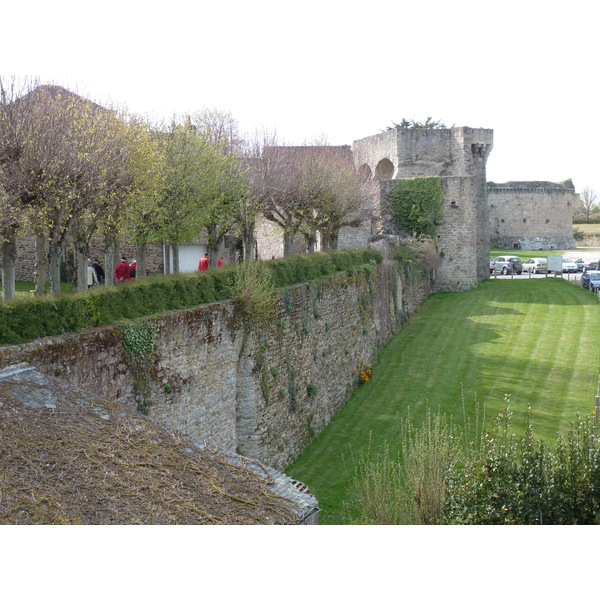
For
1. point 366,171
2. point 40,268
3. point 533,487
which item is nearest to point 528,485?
point 533,487

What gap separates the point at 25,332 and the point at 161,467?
9.04ft

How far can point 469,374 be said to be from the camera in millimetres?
21594

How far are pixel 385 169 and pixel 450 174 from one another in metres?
3.39

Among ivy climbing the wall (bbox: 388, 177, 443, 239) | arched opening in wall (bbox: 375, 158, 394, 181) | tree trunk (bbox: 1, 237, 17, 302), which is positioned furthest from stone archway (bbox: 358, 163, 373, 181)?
tree trunk (bbox: 1, 237, 17, 302)

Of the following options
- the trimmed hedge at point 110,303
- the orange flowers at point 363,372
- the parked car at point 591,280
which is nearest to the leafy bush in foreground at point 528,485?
the trimmed hedge at point 110,303

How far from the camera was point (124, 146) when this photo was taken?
44.2ft

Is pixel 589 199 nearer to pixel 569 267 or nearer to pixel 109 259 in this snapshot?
pixel 569 267

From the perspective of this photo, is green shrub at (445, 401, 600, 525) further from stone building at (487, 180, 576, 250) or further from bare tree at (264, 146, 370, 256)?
stone building at (487, 180, 576, 250)

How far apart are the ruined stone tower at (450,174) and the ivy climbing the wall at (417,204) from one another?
1.53 ft

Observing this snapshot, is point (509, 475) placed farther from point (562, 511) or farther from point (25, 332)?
point (25, 332)

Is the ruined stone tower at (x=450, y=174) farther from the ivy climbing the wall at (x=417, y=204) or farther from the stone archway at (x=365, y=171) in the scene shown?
the ivy climbing the wall at (x=417, y=204)

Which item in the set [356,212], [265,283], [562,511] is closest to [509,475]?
[562,511]

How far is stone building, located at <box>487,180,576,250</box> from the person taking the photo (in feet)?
186

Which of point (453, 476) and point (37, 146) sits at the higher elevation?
point (37, 146)
